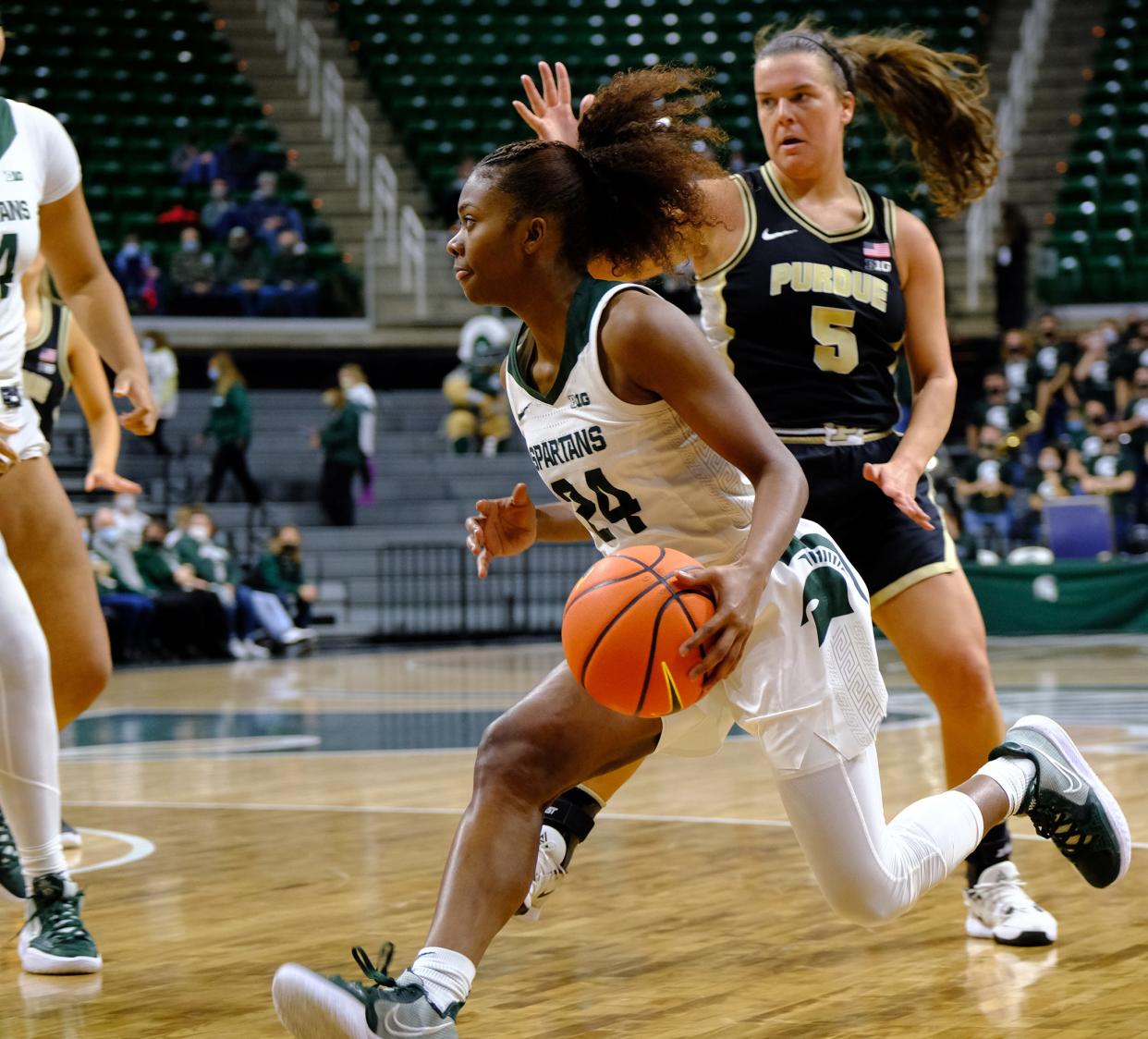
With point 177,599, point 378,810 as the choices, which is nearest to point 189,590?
point 177,599

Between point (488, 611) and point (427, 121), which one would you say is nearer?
point (488, 611)

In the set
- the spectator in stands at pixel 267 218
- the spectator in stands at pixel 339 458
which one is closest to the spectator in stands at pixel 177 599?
the spectator in stands at pixel 339 458

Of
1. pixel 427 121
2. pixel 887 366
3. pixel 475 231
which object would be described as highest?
pixel 475 231

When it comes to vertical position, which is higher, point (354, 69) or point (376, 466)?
point (354, 69)

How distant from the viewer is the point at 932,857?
10.3 ft

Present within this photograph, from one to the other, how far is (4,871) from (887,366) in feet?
7.78

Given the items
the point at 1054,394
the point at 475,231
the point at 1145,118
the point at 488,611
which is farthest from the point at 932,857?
the point at 1145,118

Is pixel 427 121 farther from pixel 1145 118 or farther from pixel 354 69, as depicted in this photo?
pixel 1145 118

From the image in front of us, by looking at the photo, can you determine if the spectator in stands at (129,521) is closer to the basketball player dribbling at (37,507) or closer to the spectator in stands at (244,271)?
the spectator in stands at (244,271)

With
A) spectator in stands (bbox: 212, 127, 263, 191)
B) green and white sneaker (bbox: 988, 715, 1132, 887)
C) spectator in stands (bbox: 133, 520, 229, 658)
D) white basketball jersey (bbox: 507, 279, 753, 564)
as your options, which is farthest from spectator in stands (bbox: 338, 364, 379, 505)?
white basketball jersey (bbox: 507, 279, 753, 564)

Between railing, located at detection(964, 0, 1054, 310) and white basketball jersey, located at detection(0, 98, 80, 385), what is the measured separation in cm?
1559

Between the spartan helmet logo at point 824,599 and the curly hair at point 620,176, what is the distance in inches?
28.0

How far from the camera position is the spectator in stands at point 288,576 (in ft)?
45.1

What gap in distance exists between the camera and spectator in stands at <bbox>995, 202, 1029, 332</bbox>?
58.5ft
